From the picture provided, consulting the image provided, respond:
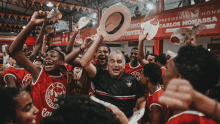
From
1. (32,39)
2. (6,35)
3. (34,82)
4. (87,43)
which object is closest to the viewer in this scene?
(34,82)

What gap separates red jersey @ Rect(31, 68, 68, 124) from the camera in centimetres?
162

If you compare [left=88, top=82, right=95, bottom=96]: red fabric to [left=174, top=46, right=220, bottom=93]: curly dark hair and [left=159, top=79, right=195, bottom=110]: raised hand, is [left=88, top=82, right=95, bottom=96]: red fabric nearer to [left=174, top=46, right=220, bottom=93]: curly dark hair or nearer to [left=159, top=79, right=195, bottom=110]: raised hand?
[left=174, top=46, right=220, bottom=93]: curly dark hair

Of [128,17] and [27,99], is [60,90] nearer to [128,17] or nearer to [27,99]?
[27,99]

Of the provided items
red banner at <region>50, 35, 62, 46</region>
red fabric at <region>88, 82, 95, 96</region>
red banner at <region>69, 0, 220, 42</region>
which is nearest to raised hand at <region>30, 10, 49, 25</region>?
red fabric at <region>88, 82, 95, 96</region>

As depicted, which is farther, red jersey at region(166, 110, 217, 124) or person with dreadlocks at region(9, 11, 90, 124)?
person with dreadlocks at region(9, 11, 90, 124)

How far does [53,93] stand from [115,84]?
0.69 m

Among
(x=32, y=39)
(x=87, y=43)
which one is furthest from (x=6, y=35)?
(x=87, y=43)

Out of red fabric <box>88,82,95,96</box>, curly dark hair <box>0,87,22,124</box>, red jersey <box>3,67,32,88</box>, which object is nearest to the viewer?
curly dark hair <box>0,87,22,124</box>

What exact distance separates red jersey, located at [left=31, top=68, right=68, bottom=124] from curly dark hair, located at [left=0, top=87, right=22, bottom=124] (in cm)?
67

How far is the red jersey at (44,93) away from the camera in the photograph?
1625 mm

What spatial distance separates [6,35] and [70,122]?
58.6 feet

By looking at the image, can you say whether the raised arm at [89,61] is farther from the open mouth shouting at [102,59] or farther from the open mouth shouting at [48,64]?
the open mouth shouting at [102,59]

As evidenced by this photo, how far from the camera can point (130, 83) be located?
1.72 metres

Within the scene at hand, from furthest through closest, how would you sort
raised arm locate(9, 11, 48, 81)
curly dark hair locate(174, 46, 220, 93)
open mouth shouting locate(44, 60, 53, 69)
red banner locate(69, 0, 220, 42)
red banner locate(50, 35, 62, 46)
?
red banner locate(50, 35, 62, 46) → red banner locate(69, 0, 220, 42) → open mouth shouting locate(44, 60, 53, 69) → raised arm locate(9, 11, 48, 81) → curly dark hair locate(174, 46, 220, 93)
